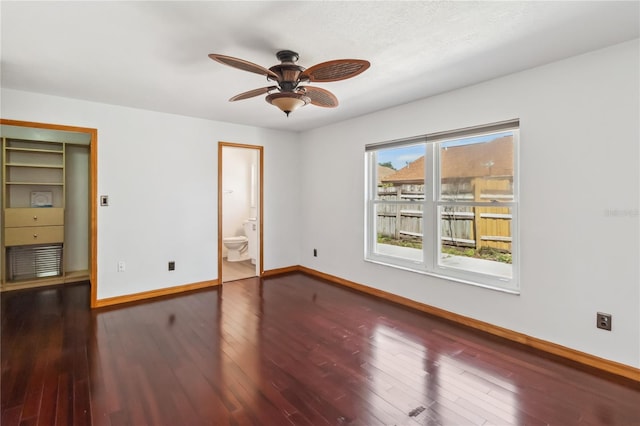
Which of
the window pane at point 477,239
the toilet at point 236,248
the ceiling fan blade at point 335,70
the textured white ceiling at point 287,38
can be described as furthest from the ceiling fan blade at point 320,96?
the toilet at point 236,248

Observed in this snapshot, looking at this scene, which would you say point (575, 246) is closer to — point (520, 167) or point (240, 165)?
point (520, 167)

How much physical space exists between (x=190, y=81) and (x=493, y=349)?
3599mm

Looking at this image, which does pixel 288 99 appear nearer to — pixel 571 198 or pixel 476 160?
pixel 476 160

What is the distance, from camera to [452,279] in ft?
10.8

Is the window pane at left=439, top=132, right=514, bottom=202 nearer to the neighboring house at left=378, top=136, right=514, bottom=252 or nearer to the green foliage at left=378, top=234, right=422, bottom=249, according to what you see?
the neighboring house at left=378, top=136, right=514, bottom=252

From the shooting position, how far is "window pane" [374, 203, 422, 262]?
3785 millimetres

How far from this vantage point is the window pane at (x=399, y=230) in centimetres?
379

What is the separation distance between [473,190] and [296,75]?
2105 mm

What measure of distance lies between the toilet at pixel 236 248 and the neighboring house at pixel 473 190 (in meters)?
3.38

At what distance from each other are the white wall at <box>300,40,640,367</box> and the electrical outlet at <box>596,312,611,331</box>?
0.12ft

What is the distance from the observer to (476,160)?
10.4 feet

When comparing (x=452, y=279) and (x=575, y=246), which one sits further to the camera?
(x=452, y=279)

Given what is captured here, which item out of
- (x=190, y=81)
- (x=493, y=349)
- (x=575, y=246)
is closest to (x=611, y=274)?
(x=575, y=246)

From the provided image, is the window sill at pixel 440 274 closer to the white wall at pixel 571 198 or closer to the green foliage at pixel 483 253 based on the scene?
the white wall at pixel 571 198
